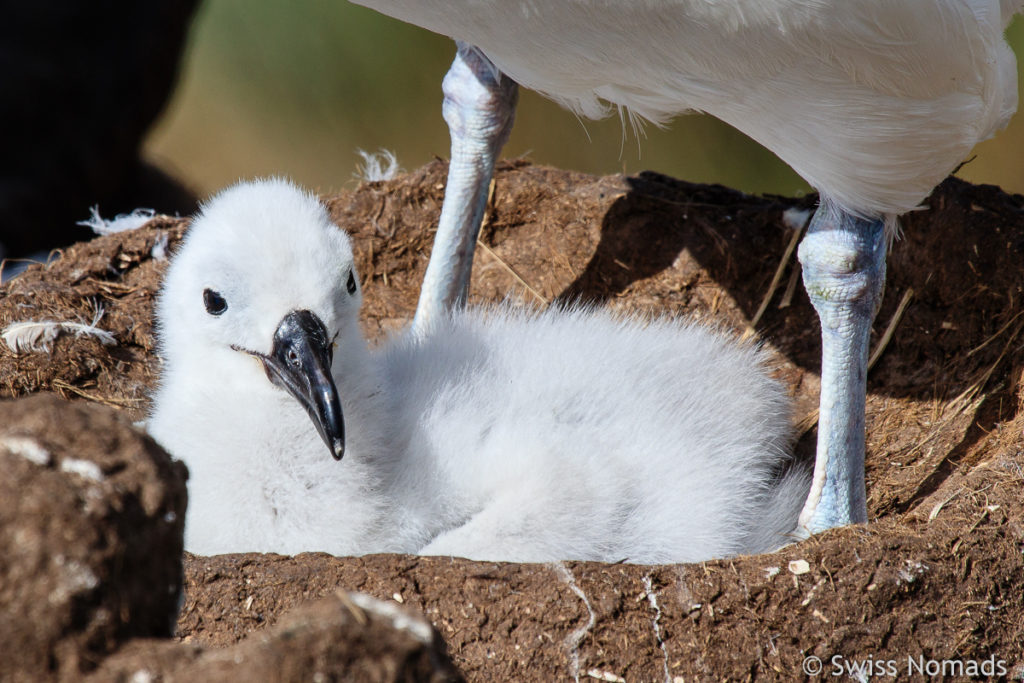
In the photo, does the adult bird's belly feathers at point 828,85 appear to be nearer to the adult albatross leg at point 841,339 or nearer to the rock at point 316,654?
the adult albatross leg at point 841,339

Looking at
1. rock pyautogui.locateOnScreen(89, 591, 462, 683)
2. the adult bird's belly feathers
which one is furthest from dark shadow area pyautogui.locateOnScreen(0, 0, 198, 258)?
rock pyautogui.locateOnScreen(89, 591, 462, 683)

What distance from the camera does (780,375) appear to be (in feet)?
11.6

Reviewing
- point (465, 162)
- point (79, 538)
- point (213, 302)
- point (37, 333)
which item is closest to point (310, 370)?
point (213, 302)

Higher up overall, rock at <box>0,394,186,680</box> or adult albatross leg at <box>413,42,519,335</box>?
adult albatross leg at <box>413,42,519,335</box>

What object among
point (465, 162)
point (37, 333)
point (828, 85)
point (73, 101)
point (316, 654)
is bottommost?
point (37, 333)

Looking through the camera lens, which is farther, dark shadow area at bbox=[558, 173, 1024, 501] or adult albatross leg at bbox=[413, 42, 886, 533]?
dark shadow area at bbox=[558, 173, 1024, 501]

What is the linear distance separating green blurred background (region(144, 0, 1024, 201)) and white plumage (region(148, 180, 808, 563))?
299 centimetres

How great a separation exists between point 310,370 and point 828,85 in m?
1.20

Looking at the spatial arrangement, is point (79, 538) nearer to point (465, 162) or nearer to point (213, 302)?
point (213, 302)

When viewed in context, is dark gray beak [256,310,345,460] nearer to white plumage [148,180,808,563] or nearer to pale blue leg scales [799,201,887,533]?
white plumage [148,180,808,563]

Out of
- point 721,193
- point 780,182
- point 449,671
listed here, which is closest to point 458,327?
point 721,193

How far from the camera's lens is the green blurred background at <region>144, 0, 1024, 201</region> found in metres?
→ 5.73

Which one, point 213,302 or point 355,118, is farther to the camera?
point 355,118

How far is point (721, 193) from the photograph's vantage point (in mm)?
3947
